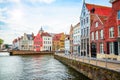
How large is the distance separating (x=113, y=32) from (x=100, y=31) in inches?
202

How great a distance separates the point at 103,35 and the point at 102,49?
101 inches

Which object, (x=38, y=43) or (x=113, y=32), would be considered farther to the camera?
(x=38, y=43)

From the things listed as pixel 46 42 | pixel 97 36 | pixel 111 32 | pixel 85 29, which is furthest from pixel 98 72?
pixel 46 42

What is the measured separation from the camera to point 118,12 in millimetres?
26578

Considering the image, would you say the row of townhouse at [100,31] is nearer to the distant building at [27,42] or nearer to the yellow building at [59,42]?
the yellow building at [59,42]

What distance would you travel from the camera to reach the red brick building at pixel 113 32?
1043 inches

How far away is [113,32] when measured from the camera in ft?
91.1

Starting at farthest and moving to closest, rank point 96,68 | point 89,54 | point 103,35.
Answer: point 89,54 < point 103,35 < point 96,68

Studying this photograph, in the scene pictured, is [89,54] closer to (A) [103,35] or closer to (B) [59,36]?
(A) [103,35]

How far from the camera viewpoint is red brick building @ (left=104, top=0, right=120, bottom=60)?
26.5 meters

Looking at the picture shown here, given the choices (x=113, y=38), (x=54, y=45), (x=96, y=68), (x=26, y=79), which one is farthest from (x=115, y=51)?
(x=54, y=45)

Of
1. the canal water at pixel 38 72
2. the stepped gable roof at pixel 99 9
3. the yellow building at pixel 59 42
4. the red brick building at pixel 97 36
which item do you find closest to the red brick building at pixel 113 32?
the red brick building at pixel 97 36

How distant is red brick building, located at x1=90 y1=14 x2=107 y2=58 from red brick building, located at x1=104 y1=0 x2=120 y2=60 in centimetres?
188

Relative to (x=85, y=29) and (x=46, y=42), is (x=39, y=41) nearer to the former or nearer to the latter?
(x=46, y=42)
